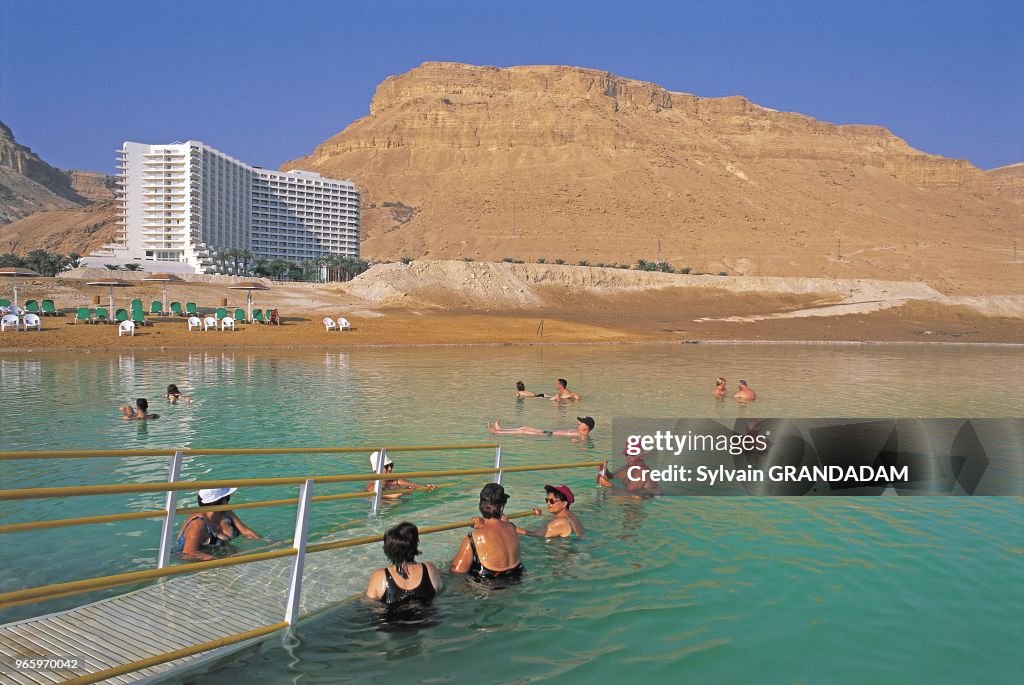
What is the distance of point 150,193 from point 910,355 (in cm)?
7934

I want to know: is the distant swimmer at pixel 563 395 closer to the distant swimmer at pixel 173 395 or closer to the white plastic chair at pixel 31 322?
the distant swimmer at pixel 173 395

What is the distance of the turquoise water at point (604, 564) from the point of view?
565 cm

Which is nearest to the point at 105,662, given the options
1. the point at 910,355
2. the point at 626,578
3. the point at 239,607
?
the point at 239,607

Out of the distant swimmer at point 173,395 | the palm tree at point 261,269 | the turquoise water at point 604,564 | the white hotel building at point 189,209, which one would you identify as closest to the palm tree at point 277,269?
the palm tree at point 261,269

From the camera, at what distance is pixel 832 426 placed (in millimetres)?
15836

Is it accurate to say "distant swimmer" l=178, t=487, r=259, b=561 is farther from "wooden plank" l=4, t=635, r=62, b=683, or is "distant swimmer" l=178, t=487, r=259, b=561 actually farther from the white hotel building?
the white hotel building

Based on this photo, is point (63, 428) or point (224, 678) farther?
point (63, 428)

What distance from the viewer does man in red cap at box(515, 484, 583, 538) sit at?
8.15 m

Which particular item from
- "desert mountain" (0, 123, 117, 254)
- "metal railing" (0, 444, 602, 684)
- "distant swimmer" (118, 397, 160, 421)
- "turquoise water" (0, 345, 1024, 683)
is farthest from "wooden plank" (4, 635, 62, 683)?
"desert mountain" (0, 123, 117, 254)

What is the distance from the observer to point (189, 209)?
8519 centimetres

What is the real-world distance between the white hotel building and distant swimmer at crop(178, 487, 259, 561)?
247 feet

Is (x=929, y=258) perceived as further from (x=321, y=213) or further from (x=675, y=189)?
Answer: (x=321, y=213)

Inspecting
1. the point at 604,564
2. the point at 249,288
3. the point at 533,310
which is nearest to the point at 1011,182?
the point at 533,310

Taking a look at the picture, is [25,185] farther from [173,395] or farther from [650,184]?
[173,395]
